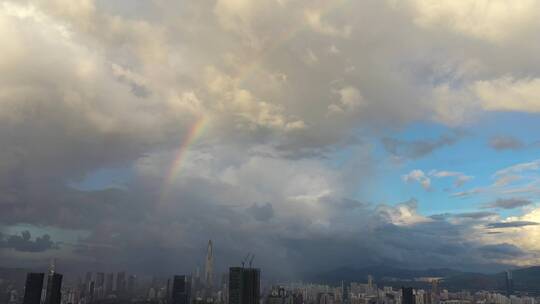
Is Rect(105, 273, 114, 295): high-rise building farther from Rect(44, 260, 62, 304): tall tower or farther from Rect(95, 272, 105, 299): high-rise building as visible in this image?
Rect(44, 260, 62, 304): tall tower

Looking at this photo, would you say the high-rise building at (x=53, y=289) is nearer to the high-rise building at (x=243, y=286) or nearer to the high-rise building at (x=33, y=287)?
the high-rise building at (x=33, y=287)

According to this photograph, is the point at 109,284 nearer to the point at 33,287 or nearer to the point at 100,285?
the point at 100,285

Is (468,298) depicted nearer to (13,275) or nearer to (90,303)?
(90,303)

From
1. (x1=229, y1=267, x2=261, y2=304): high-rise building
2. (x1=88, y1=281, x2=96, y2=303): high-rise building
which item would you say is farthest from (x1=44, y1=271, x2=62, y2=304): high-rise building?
(x1=229, y1=267, x2=261, y2=304): high-rise building

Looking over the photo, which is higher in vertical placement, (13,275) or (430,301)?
(13,275)

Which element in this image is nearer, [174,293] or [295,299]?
[174,293]

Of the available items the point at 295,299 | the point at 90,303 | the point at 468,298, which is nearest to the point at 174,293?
the point at 90,303

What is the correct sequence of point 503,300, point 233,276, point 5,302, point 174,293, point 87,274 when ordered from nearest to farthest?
point 233,276
point 5,302
point 174,293
point 503,300
point 87,274
